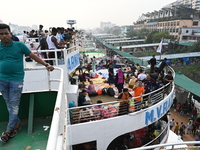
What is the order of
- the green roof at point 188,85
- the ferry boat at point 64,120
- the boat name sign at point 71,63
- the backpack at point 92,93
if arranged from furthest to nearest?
the green roof at point 188,85
the backpack at point 92,93
the boat name sign at point 71,63
the ferry boat at point 64,120

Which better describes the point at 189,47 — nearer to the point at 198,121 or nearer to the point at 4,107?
the point at 198,121

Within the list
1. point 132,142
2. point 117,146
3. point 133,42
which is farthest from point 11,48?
point 133,42

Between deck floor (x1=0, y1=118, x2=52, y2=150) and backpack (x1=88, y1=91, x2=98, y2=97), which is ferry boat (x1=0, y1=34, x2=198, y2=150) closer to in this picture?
deck floor (x1=0, y1=118, x2=52, y2=150)

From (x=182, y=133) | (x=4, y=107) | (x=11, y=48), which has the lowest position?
(x=182, y=133)

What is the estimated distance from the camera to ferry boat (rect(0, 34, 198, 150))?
2.31 meters

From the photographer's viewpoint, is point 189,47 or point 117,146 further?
point 189,47

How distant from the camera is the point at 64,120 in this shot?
177 cm

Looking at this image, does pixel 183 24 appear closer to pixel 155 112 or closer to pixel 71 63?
pixel 155 112

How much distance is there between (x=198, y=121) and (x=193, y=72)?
2037 cm

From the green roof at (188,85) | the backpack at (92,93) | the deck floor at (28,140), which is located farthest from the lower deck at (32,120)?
the green roof at (188,85)

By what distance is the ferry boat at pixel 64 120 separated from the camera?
2.31 meters

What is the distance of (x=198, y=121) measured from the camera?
1173 cm

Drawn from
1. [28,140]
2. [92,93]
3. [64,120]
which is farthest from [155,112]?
[64,120]

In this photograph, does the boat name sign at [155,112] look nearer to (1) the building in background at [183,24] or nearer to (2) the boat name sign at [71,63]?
(2) the boat name sign at [71,63]
